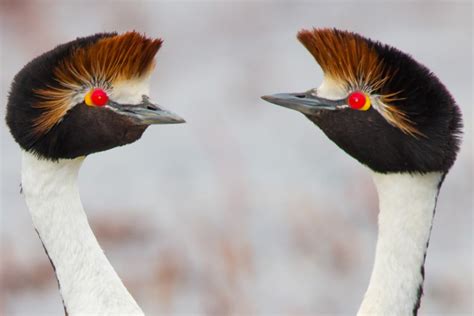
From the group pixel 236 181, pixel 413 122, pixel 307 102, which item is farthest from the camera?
pixel 236 181

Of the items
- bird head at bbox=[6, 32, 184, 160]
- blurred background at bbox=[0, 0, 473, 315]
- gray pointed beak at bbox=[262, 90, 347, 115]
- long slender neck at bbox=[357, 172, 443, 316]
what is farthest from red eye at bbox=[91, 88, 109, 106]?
blurred background at bbox=[0, 0, 473, 315]

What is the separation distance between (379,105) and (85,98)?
1467mm

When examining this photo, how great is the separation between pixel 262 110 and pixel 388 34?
2.58m

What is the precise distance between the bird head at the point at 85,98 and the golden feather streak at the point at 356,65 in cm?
80

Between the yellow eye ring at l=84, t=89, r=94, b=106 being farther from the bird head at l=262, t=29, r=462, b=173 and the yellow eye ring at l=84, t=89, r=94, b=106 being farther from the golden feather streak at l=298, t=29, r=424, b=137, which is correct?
the golden feather streak at l=298, t=29, r=424, b=137

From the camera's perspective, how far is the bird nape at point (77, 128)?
8.41 metres

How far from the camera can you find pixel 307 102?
28.7 ft

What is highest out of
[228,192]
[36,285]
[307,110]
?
[307,110]

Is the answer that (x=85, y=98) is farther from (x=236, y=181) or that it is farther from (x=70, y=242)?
(x=236, y=181)

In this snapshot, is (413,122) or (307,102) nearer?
(413,122)

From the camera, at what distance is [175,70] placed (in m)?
17.5

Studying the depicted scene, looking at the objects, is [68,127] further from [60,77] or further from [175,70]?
[175,70]

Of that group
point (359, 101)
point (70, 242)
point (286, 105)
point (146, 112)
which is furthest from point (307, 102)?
point (70, 242)

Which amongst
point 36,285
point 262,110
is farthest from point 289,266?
point 262,110
